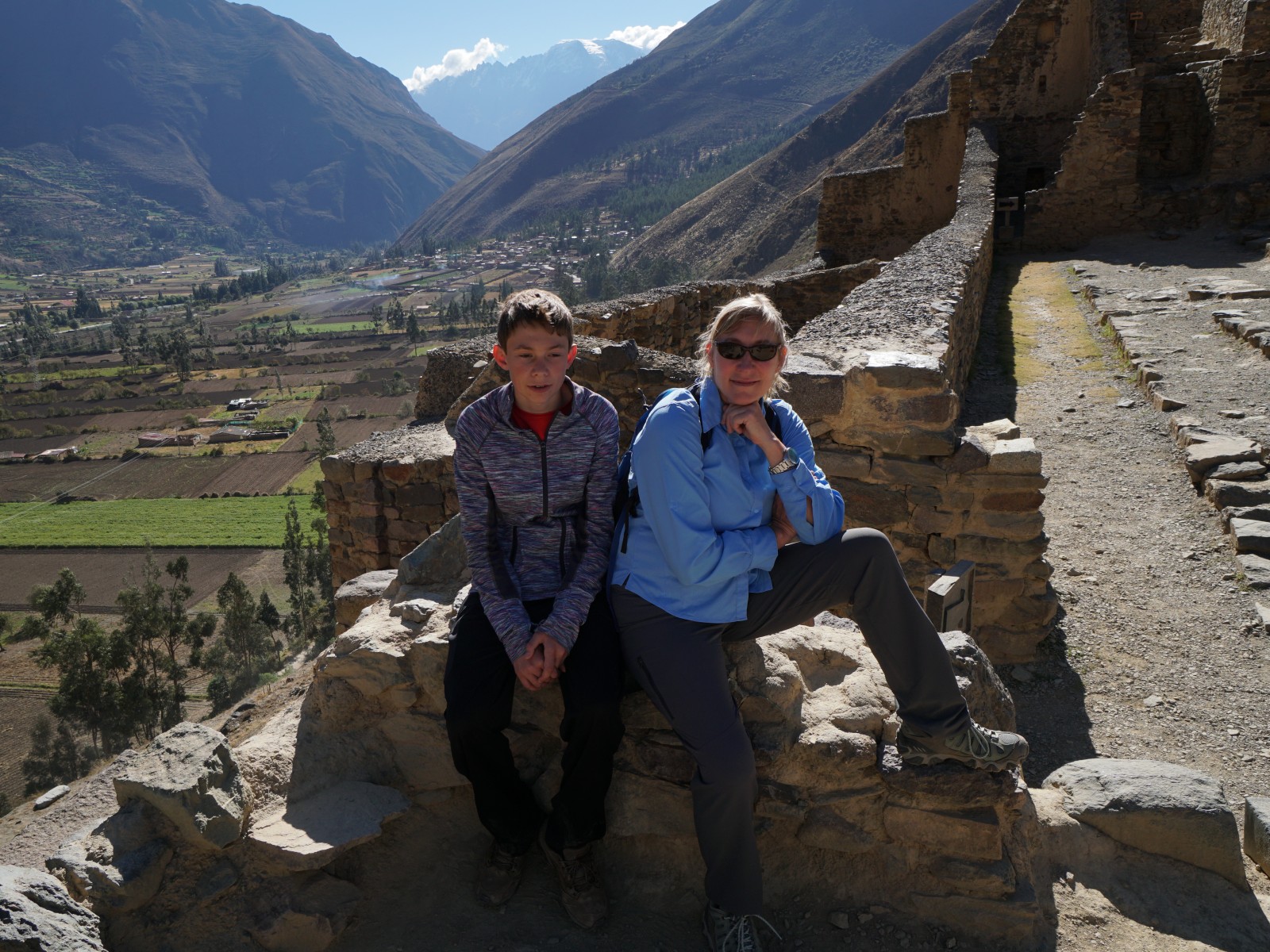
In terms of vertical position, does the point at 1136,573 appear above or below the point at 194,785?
below

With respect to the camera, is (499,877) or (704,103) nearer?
(499,877)

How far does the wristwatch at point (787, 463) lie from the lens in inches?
112

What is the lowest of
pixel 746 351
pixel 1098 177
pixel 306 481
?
pixel 306 481

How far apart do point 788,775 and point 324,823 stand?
4.94ft

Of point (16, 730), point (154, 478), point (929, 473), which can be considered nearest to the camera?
point (929, 473)

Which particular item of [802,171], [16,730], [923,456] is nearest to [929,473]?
[923,456]

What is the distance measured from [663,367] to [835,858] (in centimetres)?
558

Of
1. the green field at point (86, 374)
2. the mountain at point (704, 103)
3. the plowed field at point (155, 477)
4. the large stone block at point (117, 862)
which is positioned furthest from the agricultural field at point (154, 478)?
the mountain at point (704, 103)

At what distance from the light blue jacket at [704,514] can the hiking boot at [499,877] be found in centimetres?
94

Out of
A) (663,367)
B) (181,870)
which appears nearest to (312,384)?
(663,367)

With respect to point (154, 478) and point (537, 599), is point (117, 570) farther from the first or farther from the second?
point (537, 599)

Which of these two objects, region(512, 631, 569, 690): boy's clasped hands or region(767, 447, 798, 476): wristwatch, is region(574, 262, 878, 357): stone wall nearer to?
→ region(767, 447, 798, 476): wristwatch

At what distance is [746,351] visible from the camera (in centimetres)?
294

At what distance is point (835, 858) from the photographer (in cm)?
290
